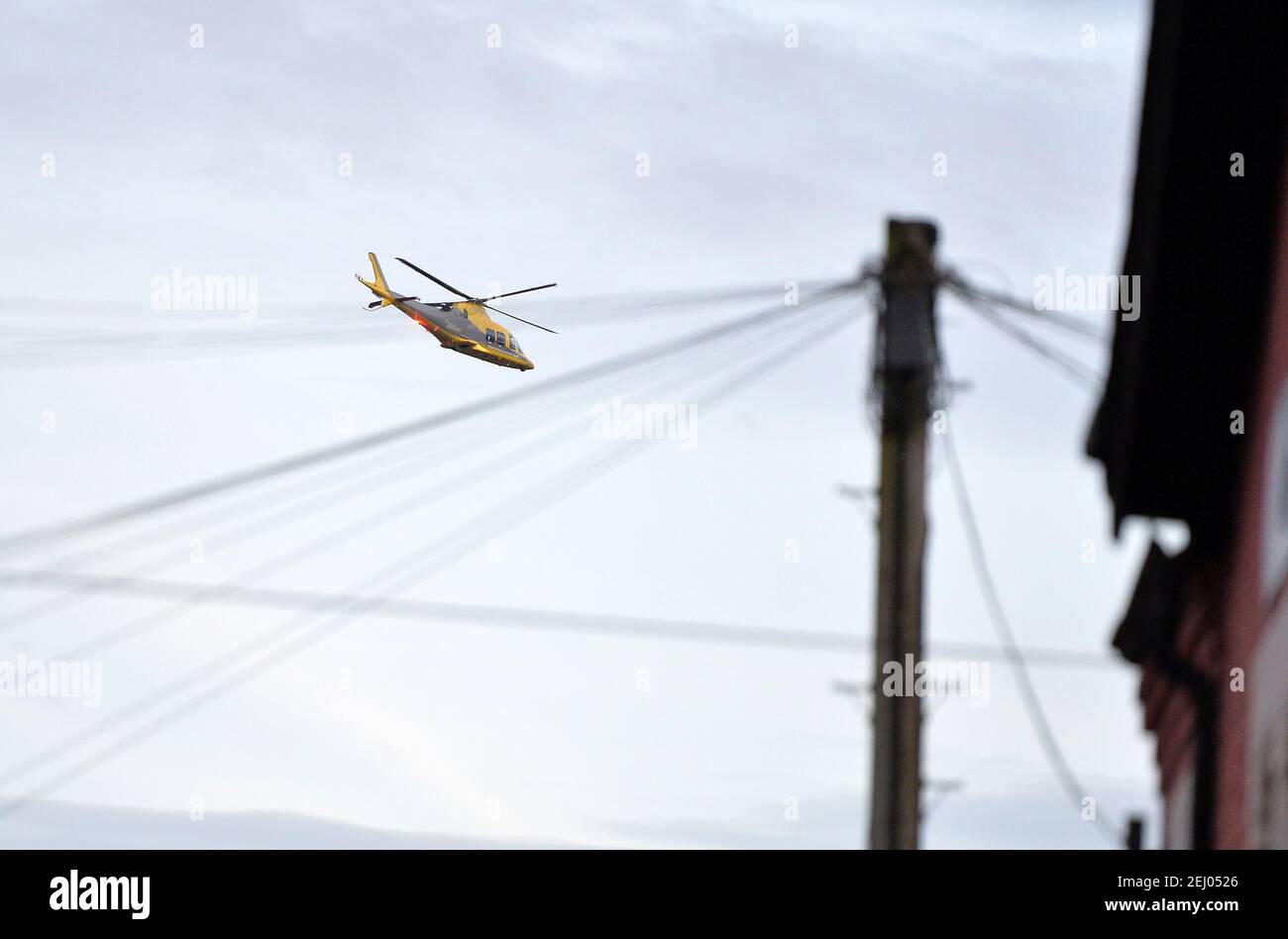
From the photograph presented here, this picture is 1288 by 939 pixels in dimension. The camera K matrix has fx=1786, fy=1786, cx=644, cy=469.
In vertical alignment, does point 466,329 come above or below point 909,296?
above

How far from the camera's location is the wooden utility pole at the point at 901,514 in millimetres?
11906

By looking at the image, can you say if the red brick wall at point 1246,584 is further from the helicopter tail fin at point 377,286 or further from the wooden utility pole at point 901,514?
the helicopter tail fin at point 377,286

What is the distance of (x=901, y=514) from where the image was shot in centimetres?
1220

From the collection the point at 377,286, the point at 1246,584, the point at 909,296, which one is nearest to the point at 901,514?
the point at 909,296

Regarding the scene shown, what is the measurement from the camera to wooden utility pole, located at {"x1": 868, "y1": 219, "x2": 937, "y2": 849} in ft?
39.1

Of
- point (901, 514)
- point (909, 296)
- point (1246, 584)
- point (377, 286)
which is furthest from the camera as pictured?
point (377, 286)

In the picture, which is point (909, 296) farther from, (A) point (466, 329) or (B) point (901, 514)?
(A) point (466, 329)

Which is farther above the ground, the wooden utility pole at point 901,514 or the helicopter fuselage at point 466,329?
the helicopter fuselage at point 466,329
